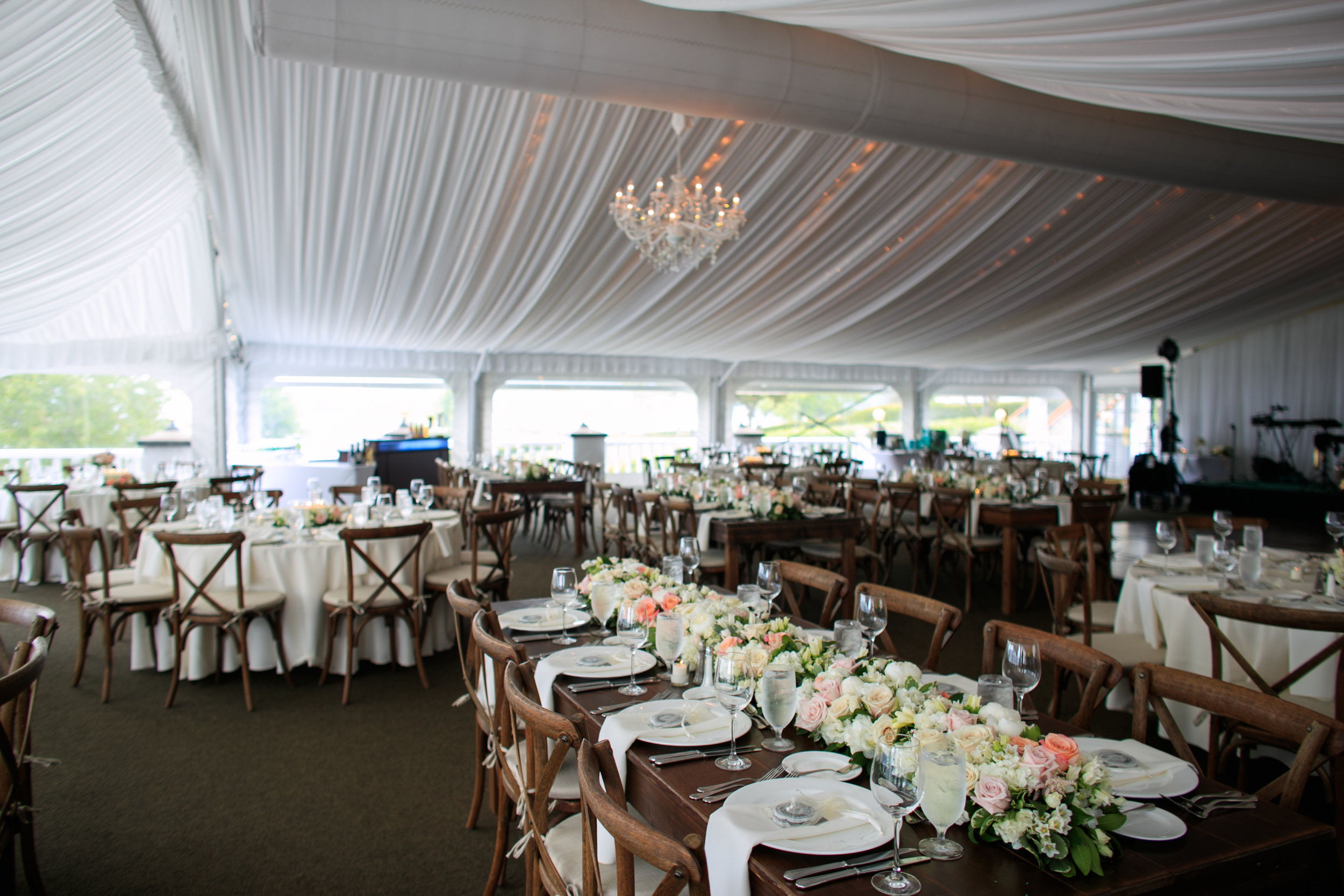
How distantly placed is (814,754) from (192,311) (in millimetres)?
11991

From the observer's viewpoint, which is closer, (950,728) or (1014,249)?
(950,728)

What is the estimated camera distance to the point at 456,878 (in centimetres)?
247

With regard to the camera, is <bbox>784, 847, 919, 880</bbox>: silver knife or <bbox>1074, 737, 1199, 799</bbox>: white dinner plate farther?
<bbox>1074, 737, 1199, 799</bbox>: white dinner plate

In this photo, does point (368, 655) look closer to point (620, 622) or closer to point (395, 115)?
point (620, 622)

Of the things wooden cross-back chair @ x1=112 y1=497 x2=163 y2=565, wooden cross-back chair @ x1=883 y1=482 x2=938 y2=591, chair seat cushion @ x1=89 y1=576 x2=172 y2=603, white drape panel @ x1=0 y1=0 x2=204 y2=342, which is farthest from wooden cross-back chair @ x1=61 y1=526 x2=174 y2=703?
wooden cross-back chair @ x1=883 y1=482 x2=938 y2=591

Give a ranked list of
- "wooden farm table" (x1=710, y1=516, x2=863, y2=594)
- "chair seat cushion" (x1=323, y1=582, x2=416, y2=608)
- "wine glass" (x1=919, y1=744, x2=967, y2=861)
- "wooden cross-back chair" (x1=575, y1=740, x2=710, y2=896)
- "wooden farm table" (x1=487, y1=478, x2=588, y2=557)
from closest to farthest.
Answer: "wooden cross-back chair" (x1=575, y1=740, x2=710, y2=896) → "wine glass" (x1=919, y1=744, x2=967, y2=861) → "chair seat cushion" (x1=323, y1=582, x2=416, y2=608) → "wooden farm table" (x1=710, y1=516, x2=863, y2=594) → "wooden farm table" (x1=487, y1=478, x2=588, y2=557)

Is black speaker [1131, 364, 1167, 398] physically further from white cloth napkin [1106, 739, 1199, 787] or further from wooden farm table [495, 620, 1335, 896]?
wooden farm table [495, 620, 1335, 896]

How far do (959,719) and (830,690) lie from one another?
0.29 metres

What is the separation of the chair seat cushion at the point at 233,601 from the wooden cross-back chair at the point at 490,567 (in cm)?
82

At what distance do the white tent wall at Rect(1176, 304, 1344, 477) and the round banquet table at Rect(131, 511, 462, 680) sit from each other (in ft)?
50.6

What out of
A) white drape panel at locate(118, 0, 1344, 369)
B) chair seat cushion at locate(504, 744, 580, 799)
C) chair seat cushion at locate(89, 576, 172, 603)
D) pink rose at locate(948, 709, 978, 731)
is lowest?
chair seat cushion at locate(504, 744, 580, 799)

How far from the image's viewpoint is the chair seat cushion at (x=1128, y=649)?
3.26 meters

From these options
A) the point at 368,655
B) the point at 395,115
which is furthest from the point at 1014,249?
the point at 368,655

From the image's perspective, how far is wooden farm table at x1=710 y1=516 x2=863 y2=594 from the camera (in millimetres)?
5297
